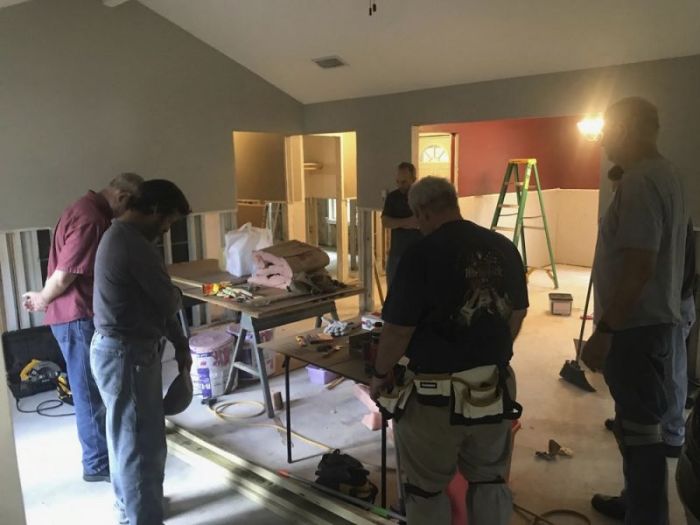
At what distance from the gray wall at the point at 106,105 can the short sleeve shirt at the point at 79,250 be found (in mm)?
1881

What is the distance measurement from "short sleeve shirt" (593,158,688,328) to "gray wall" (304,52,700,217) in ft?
6.47

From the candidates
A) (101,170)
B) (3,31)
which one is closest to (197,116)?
(101,170)

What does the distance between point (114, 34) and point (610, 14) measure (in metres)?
3.76

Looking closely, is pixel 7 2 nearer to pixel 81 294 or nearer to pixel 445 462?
pixel 81 294

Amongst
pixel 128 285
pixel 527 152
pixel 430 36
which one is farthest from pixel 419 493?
pixel 527 152

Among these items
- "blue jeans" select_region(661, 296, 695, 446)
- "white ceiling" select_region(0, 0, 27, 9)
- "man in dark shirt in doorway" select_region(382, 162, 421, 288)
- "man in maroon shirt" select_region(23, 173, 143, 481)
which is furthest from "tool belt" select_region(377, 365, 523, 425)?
"white ceiling" select_region(0, 0, 27, 9)

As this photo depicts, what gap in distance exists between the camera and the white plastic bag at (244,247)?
162 inches

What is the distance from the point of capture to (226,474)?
Result: 2.90 meters

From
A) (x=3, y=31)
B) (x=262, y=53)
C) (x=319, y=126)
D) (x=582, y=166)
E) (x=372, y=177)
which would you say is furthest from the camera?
(x=582, y=166)

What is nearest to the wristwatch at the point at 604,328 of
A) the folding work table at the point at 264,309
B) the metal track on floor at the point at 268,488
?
the metal track on floor at the point at 268,488

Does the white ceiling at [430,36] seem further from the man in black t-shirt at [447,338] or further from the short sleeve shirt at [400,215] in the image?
the man in black t-shirt at [447,338]

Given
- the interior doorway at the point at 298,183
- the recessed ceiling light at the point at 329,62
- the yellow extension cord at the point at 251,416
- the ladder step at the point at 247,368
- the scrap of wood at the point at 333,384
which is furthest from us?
the interior doorway at the point at 298,183

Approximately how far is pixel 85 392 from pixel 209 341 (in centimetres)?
111

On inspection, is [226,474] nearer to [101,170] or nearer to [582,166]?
[101,170]
